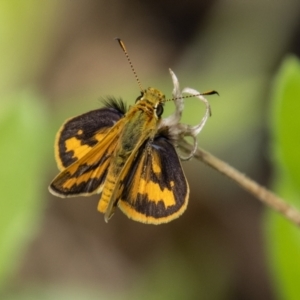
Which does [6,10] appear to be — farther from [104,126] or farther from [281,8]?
[104,126]

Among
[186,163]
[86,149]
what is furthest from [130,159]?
[186,163]

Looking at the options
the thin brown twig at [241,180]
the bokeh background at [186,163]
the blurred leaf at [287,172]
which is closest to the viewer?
the thin brown twig at [241,180]

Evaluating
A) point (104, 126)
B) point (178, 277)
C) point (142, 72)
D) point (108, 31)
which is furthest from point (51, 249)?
point (104, 126)

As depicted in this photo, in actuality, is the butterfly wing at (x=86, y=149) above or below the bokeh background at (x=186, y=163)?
above

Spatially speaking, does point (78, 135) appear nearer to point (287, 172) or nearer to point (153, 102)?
point (153, 102)

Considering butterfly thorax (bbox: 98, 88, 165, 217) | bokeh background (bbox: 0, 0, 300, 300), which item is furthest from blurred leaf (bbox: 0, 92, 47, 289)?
bokeh background (bbox: 0, 0, 300, 300)

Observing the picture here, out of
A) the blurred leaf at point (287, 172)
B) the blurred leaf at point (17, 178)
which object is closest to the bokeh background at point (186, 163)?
the blurred leaf at point (17, 178)

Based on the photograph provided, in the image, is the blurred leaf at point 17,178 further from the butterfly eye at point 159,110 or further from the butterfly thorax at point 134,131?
the butterfly eye at point 159,110
